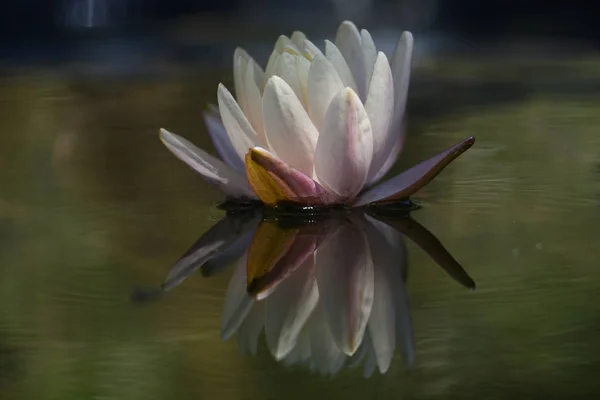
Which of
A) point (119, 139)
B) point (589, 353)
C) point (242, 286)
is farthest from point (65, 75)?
point (589, 353)

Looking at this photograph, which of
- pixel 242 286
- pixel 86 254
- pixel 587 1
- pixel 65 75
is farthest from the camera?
pixel 587 1

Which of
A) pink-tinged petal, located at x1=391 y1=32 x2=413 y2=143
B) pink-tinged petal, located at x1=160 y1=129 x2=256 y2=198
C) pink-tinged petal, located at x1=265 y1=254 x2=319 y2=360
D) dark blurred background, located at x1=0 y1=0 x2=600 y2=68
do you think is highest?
pink-tinged petal, located at x1=391 y1=32 x2=413 y2=143

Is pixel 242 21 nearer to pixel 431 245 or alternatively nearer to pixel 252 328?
pixel 431 245

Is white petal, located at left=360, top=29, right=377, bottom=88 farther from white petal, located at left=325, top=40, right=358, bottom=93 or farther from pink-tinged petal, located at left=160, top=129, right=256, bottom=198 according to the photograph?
pink-tinged petal, located at left=160, top=129, right=256, bottom=198

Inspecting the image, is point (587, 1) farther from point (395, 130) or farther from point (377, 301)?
point (377, 301)

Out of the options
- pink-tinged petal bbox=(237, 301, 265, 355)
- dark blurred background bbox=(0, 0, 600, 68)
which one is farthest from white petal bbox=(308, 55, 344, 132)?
dark blurred background bbox=(0, 0, 600, 68)


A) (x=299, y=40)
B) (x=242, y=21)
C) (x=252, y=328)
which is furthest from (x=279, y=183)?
(x=242, y=21)
